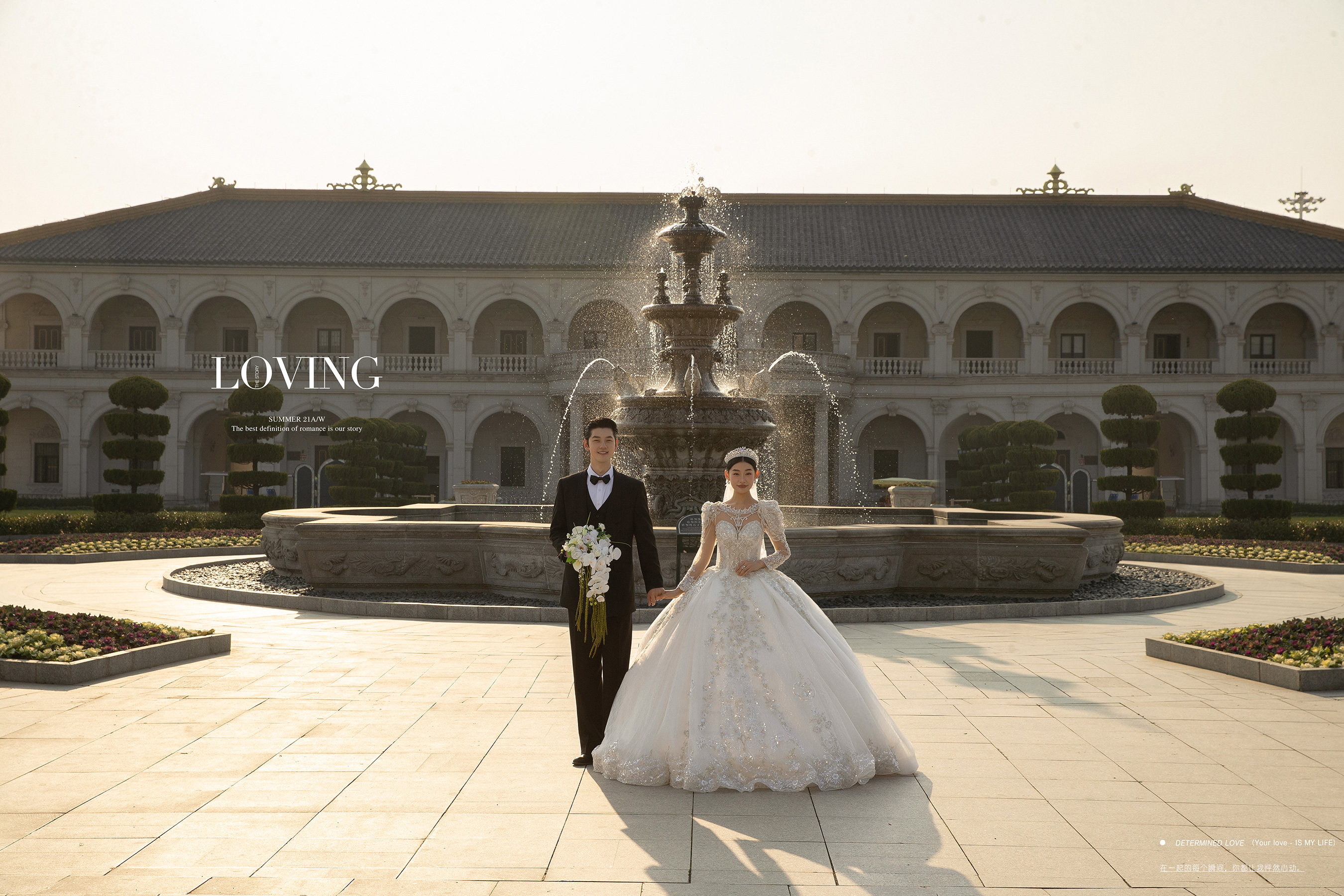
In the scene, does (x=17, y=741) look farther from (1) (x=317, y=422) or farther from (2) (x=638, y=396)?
(1) (x=317, y=422)

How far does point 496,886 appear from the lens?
13.7ft

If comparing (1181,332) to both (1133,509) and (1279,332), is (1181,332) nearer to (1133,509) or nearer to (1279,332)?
(1279,332)

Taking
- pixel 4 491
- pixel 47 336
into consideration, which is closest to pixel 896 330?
pixel 4 491

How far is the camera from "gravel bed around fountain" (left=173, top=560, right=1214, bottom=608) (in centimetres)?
1293

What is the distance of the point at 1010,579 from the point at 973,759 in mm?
7567

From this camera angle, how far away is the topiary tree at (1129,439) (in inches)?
1108

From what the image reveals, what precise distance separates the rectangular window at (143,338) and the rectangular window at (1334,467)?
51187mm

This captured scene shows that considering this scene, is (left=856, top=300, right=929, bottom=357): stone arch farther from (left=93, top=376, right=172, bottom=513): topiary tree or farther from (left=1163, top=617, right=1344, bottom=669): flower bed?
(left=1163, top=617, right=1344, bottom=669): flower bed

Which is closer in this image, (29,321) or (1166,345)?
(29,321)

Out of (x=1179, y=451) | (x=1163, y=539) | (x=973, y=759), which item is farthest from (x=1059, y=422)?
(x=973, y=759)

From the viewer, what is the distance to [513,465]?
46.6 meters

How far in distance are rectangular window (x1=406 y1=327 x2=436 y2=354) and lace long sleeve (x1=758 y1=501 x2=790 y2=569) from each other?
43.0 m

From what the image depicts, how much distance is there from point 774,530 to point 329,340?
44.5 metres

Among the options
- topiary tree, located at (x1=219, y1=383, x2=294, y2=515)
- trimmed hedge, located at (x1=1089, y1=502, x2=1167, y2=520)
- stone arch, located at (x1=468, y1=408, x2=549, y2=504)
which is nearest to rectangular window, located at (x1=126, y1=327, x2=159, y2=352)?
stone arch, located at (x1=468, y1=408, x2=549, y2=504)
